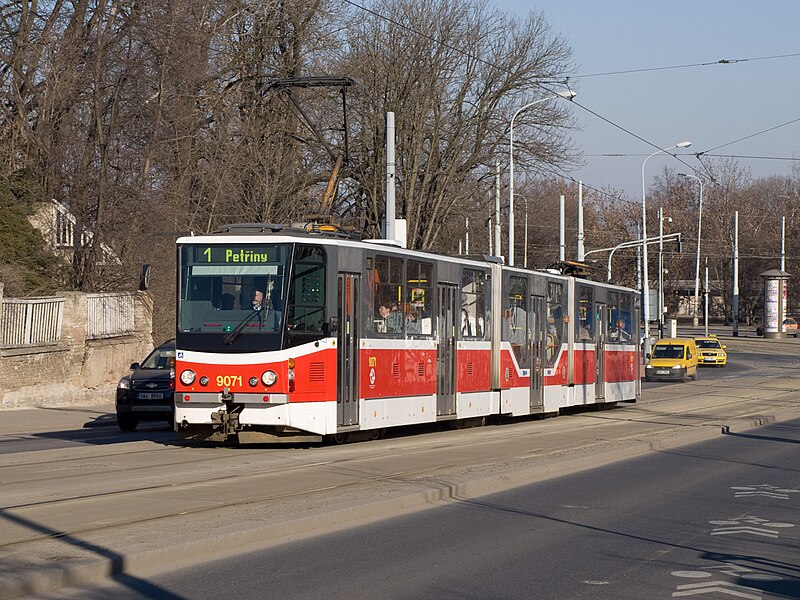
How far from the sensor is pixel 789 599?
26.8ft

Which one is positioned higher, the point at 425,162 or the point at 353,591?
the point at 425,162

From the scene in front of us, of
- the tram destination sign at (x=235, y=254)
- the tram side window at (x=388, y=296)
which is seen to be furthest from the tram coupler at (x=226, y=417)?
the tram side window at (x=388, y=296)

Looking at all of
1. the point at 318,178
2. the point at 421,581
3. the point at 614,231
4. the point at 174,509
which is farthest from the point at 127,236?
the point at 614,231

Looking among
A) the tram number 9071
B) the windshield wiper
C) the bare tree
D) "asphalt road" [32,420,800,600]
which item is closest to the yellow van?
the bare tree

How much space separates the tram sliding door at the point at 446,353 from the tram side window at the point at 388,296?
1668 millimetres

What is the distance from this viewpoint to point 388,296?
1920cm

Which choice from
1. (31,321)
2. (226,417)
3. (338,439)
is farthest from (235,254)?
(31,321)

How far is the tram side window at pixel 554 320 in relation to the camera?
26672 mm

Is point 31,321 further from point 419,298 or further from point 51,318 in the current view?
point 419,298

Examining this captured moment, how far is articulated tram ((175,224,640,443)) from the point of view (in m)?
17.0

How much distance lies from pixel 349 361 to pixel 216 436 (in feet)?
7.57

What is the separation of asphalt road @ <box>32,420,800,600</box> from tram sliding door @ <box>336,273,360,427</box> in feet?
14.0

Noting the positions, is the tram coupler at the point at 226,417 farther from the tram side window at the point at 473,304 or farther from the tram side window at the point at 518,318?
the tram side window at the point at 518,318

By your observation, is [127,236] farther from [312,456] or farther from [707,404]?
[312,456]
